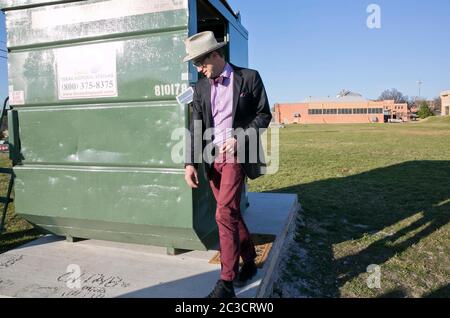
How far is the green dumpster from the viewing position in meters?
3.17

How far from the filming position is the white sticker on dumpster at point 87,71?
331 cm

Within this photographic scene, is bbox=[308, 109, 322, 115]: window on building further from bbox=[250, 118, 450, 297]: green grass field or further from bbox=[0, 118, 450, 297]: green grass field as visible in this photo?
bbox=[0, 118, 450, 297]: green grass field

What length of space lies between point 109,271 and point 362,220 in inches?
149

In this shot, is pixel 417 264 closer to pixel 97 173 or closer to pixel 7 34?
pixel 97 173

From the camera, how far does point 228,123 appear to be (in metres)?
2.76

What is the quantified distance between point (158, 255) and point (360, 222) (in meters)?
3.20

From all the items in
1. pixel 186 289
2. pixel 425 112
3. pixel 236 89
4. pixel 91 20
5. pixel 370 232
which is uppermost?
pixel 91 20

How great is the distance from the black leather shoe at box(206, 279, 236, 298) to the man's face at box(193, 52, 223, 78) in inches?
58.5

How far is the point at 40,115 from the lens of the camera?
3.58 metres

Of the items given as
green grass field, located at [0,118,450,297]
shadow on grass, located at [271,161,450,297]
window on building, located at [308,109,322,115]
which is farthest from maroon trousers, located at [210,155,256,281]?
window on building, located at [308,109,322,115]

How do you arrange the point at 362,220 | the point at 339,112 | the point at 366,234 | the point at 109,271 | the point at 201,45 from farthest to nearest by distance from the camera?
the point at 339,112 < the point at 362,220 < the point at 366,234 < the point at 109,271 < the point at 201,45

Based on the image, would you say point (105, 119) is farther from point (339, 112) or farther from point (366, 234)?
point (339, 112)

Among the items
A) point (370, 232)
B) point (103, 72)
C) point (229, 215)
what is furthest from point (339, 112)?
point (229, 215)

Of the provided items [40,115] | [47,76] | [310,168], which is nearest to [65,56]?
[47,76]
